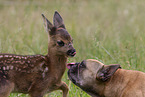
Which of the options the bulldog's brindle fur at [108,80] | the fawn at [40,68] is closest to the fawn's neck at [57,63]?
the fawn at [40,68]

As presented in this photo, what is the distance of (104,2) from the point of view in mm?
16016

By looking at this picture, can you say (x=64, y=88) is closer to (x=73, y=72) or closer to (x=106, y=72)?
(x=73, y=72)

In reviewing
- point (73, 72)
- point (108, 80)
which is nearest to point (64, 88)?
point (73, 72)

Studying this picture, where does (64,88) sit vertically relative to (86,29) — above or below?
below

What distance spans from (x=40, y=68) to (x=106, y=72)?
1.25 m

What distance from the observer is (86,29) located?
38.8 feet

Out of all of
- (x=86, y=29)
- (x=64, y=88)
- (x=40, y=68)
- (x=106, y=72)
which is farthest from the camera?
(x=86, y=29)

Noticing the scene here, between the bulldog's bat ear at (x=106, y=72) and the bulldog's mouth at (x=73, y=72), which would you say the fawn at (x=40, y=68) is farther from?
the bulldog's bat ear at (x=106, y=72)

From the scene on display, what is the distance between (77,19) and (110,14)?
66.9 inches

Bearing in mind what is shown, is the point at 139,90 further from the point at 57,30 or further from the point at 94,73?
the point at 57,30

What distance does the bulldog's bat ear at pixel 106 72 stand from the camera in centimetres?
565

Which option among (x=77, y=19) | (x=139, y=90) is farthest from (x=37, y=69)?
(x=77, y=19)

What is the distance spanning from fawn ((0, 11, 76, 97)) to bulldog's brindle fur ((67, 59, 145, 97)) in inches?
16.1

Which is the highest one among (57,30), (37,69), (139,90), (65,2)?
(65,2)
